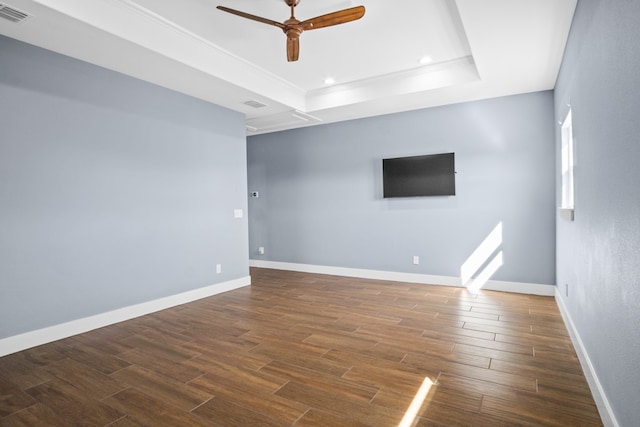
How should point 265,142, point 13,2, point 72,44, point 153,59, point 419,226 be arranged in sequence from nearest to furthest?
point 13,2 → point 72,44 → point 153,59 → point 419,226 → point 265,142

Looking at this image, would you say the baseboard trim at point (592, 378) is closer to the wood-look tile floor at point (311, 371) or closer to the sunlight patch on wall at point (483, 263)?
the wood-look tile floor at point (311, 371)

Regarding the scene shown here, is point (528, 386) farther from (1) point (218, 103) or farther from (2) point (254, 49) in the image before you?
(1) point (218, 103)

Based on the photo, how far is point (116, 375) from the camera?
102 inches

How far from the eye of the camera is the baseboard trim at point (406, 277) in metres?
4.77

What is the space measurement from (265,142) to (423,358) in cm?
551

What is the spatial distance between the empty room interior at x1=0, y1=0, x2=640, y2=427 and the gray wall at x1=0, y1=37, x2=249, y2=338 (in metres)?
0.02

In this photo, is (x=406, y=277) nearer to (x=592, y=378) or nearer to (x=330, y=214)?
(x=330, y=214)

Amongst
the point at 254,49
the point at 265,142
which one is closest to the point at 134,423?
the point at 254,49

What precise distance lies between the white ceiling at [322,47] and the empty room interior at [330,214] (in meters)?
0.03

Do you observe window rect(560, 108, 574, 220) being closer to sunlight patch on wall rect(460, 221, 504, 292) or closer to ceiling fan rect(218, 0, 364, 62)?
sunlight patch on wall rect(460, 221, 504, 292)

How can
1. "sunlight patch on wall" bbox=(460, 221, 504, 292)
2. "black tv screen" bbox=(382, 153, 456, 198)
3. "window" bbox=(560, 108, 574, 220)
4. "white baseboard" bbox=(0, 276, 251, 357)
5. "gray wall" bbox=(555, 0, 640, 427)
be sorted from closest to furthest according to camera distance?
"gray wall" bbox=(555, 0, 640, 427) → "white baseboard" bbox=(0, 276, 251, 357) → "window" bbox=(560, 108, 574, 220) → "sunlight patch on wall" bbox=(460, 221, 504, 292) → "black tv screen" bbox=(382, 153, 456, 198)

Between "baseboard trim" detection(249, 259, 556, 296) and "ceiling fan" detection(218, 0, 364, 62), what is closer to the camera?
"ceiling fan" detection(218, 0, 364, 62)

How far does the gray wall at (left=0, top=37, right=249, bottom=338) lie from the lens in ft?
10.2

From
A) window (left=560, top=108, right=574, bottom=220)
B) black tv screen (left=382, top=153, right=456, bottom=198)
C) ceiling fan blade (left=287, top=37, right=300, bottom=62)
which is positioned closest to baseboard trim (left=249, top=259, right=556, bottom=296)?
black tv screen (left=382, top=153, right=456, bottom=198)
